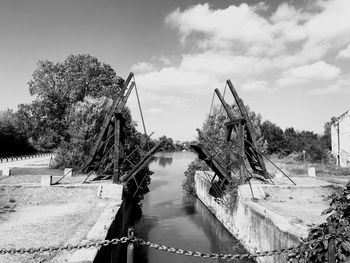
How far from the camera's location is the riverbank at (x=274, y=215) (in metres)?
9.17

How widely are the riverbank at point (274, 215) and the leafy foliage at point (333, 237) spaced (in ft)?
11.8

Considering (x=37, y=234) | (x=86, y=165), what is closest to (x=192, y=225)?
(x=86, y=165)

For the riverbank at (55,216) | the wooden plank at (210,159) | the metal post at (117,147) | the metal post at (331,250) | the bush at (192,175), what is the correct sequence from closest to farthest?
1. the metal post at (331,250)
2. the riverbank at (55,216)
3. the metal post at (117,147)
4. the wooden plank at (210,159)
5. the bush at (192,175)

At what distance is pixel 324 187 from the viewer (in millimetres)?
15953

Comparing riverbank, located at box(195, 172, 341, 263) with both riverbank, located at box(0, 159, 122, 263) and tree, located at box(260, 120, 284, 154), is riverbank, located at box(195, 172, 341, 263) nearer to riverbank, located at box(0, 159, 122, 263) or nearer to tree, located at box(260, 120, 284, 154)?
riverbank, located at box(0, 159, 122, 263)

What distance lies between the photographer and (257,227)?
11.4m

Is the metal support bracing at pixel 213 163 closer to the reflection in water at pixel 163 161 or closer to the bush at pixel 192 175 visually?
the bush at pixel 192 175

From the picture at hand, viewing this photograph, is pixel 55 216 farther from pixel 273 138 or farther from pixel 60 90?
pixel 273 138

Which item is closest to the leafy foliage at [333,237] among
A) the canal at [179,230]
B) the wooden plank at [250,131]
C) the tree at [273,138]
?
the canal at [179,230]

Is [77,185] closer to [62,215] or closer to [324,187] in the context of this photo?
[62,215]

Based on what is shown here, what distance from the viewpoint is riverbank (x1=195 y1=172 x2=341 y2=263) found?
9169 mm

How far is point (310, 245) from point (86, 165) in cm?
1382

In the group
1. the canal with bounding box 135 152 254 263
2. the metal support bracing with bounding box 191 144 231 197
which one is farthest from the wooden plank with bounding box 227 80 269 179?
the canal with bounding box 135 152 254 263

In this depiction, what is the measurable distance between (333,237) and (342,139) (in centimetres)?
2836
